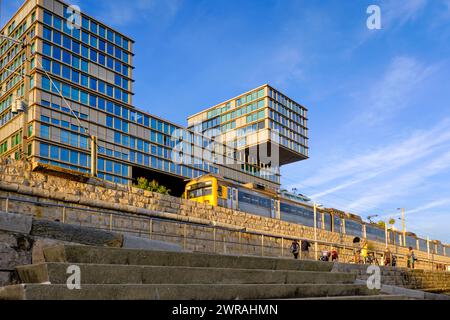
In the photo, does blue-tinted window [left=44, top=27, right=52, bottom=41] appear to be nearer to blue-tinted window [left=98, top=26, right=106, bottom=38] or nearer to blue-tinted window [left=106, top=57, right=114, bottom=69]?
blue-tinted window [left=98, top=26, right=106, bottom=38]

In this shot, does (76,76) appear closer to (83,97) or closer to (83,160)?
(83,97)

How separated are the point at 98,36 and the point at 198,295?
59.7m

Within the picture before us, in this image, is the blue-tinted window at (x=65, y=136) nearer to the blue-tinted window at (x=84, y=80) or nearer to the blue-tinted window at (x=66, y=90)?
the blue-tinted window at (x=66, y=90)

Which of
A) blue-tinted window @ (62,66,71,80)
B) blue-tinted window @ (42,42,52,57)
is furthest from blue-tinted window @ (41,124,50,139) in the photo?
→ blue-tinted window @ (42,42,52,57)

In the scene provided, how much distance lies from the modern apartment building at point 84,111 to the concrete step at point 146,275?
38.4 metres

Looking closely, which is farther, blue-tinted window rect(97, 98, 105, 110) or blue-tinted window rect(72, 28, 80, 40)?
blue-tinted window rect(97, 98, 105, 110)

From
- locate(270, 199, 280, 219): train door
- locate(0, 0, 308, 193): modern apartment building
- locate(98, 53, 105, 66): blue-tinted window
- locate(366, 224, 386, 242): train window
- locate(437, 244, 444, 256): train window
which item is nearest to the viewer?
locate(270, 199, 280, 219): train door

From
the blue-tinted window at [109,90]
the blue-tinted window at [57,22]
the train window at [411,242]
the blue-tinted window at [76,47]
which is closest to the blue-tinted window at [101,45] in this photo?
the blue-tinted window at [76,47]

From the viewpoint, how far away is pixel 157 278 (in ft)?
24.1

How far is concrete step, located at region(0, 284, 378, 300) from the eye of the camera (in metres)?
5.83

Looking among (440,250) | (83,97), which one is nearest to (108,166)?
(83,97)

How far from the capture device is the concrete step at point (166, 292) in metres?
5.83

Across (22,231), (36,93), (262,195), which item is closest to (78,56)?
(36,93)

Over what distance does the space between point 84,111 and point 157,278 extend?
5378cm
